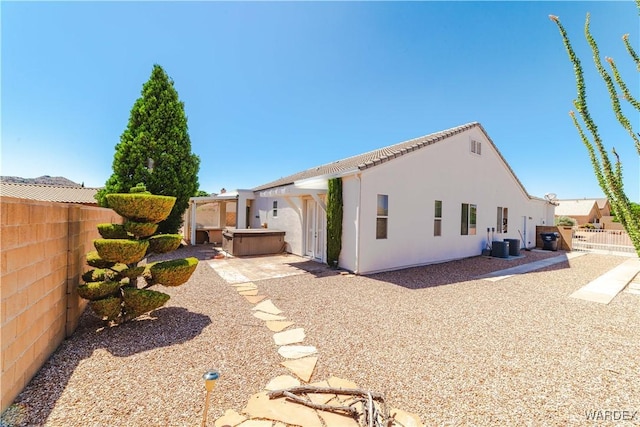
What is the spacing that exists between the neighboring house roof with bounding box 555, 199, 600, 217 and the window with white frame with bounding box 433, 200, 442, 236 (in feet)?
138

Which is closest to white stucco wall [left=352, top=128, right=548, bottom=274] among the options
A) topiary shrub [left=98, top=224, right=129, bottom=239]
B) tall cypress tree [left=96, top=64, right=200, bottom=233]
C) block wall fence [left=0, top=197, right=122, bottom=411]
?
topiary shrub [left=98, top=224, right=129, bottom=239]

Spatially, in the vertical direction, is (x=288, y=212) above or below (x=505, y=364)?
above

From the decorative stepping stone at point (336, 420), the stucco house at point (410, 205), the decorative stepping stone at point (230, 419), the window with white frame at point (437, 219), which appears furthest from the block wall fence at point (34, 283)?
the window with white frame at point (437, 219)

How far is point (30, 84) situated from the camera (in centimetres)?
771

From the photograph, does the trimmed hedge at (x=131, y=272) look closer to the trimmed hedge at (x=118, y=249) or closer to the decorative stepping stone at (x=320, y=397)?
the trimmed hedge at (x=118, y=249)

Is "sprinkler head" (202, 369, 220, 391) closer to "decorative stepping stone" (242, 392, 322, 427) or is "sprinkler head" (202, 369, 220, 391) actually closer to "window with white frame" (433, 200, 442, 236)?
"decorative stepping stone" (242, 392, 322, 427)

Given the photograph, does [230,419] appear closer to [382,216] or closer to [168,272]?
[168,272]

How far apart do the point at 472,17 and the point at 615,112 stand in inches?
387

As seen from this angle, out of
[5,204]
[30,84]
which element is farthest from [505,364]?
[30,84]

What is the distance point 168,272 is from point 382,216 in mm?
7269

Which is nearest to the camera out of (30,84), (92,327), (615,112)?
(615,112)

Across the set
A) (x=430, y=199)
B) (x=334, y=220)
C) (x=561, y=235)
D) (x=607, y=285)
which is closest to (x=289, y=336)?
(x=334, y=220)

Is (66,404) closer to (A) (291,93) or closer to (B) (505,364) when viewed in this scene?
(B) (505,364)

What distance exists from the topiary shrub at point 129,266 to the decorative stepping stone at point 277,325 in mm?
1944
